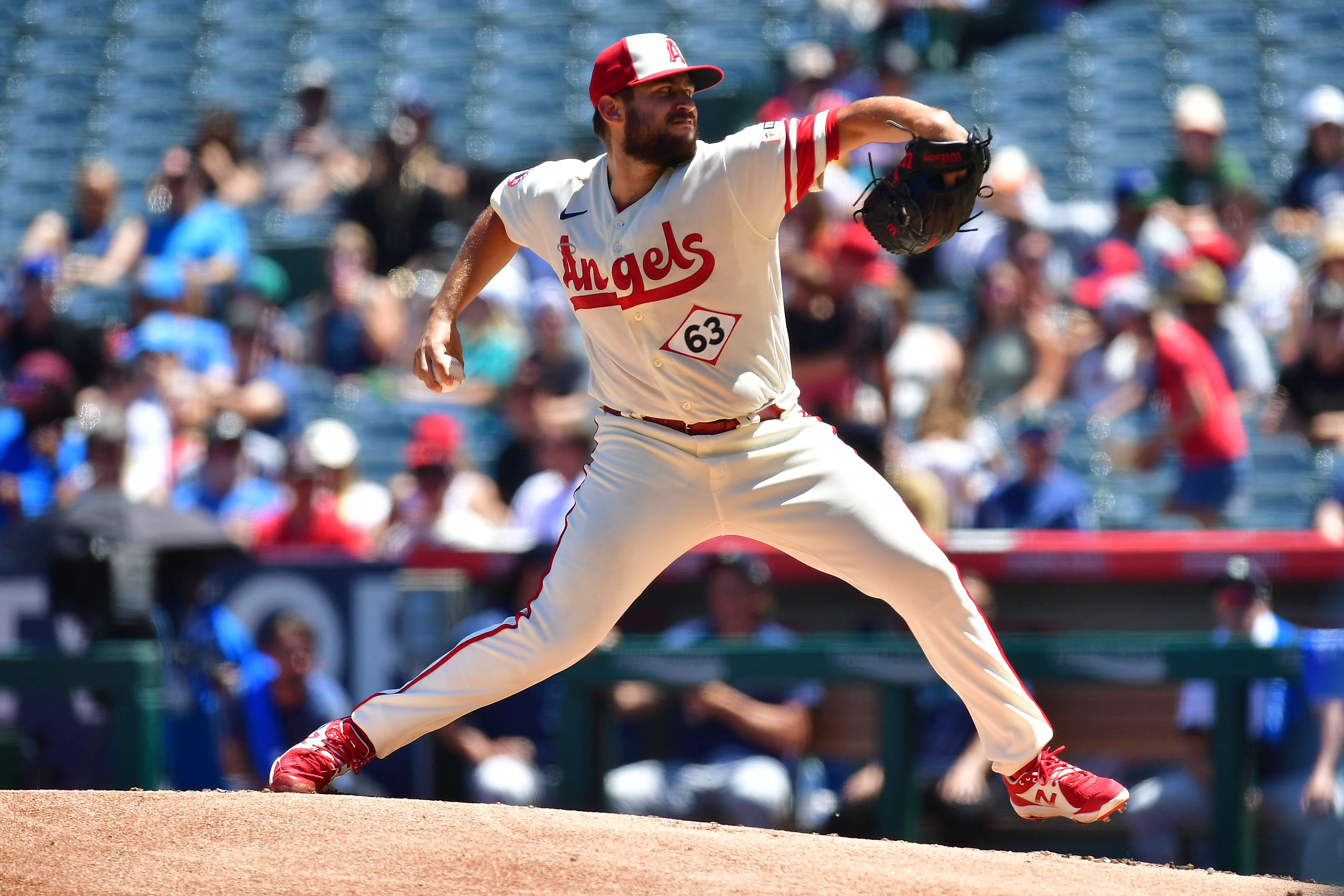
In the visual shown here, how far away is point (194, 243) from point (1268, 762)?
6.65 metres

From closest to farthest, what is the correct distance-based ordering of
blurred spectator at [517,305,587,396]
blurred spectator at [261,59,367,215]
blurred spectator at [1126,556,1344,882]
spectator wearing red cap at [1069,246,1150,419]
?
blurred spectator at [1126,556,1344,882] → spectator wearing red cap at [1069,246,1150,419] → blurred spectator at [517,305,587,396] → blurred spectator at [261,59,367,215]

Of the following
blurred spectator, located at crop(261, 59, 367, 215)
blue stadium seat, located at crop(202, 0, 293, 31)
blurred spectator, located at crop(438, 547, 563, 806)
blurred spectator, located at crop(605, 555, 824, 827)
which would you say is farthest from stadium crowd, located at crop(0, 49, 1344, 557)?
blue stadium seat, located at crop(202, 0, 293, 31)

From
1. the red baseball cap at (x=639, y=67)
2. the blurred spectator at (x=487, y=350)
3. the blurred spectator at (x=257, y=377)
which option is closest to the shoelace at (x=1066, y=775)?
the red baseball cap at (x=639, y=67)

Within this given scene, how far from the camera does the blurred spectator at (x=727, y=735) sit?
5359mm

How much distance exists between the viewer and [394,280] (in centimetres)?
909

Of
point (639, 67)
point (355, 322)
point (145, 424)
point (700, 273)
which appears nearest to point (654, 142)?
point (639, 67)

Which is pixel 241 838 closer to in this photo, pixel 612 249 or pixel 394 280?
pixel 612 249

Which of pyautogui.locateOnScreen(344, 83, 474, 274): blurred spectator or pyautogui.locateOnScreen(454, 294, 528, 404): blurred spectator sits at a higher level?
pyautogui.locateOnScreen(344, 83, 474, 274): blurred spectator

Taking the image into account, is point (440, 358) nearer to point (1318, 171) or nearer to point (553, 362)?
point (553, 362)

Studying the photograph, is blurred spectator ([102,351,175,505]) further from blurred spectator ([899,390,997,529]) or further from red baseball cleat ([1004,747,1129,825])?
red baseball cleat ([1004,747,1129,825])

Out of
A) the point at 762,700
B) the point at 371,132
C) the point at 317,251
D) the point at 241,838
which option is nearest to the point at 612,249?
the point at 241,838

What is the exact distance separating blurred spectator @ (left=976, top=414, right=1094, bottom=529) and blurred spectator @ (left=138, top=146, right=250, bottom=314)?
188 inches

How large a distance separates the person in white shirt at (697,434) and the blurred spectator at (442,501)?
9.50 ft

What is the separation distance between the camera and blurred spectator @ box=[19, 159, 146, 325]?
372 inches
